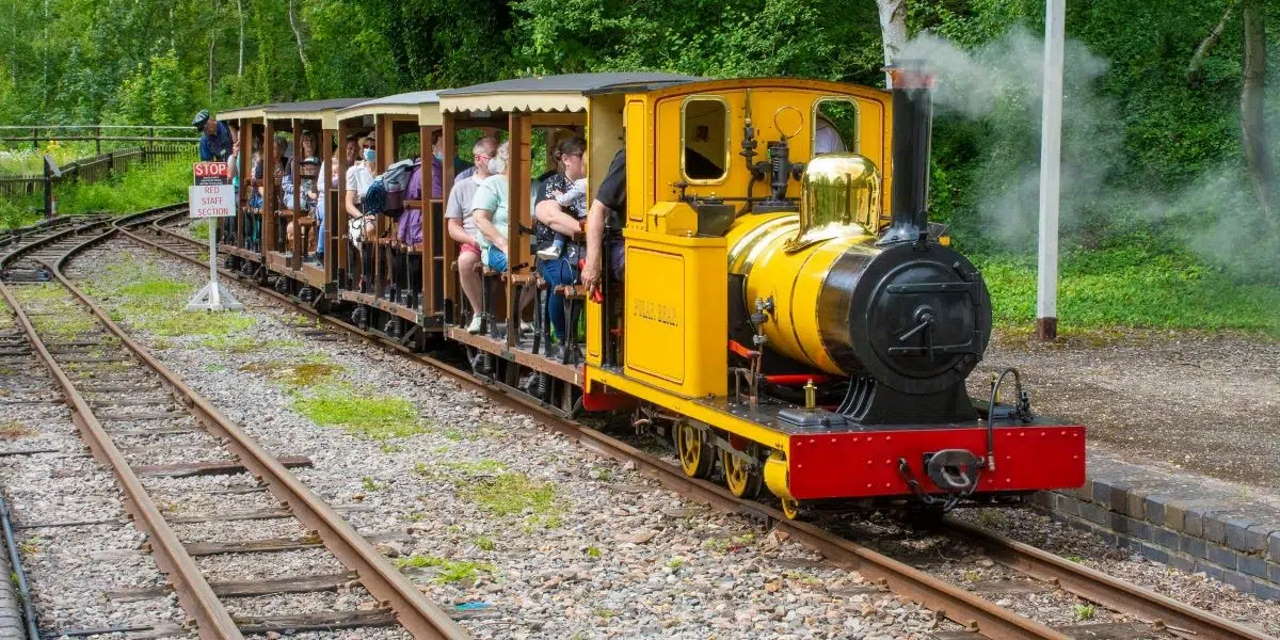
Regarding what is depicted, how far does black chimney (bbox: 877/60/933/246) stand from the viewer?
679 centimetres

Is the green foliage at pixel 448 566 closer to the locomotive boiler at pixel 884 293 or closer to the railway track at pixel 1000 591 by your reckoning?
the railway track at pixel 1000 591

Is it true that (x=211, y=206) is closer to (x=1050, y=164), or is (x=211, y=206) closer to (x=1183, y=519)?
(x=1050, y=164)

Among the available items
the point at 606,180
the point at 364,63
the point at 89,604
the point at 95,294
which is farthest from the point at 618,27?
the point at 364,63

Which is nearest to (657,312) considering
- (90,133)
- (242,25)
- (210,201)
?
(210,201)

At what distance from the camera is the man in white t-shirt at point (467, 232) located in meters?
12.1

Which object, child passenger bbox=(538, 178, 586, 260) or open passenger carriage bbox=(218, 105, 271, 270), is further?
open passenger carriage bbox=(218, 105, 271, 270)

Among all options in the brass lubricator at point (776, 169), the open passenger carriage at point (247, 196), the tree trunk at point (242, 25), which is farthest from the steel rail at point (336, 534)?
the tree trunk at point (242, 25)

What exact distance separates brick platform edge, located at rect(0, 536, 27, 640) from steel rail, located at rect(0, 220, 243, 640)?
0.64m

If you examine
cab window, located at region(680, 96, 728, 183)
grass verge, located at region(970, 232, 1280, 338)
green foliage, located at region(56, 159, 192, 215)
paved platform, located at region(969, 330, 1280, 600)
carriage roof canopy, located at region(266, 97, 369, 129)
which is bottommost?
paved platform, located at region(969, 330, 1280, 600)

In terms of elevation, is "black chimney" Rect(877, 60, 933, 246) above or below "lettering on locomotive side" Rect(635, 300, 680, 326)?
above

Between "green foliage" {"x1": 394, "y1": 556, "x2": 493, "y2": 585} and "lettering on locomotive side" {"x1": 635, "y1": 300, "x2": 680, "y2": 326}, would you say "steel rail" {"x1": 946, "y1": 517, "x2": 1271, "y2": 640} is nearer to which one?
"lettering on locomotive side" {"x1": 635, "y1": 300, "x2": 680, "y2": 326}

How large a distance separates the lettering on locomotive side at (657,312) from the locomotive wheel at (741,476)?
0.75 m

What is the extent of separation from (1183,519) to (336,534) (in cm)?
389

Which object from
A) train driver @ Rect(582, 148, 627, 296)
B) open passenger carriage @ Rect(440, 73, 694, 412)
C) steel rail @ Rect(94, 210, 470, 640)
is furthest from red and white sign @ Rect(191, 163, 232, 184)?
train driver @ Rect(582, 148, 627, 296)
